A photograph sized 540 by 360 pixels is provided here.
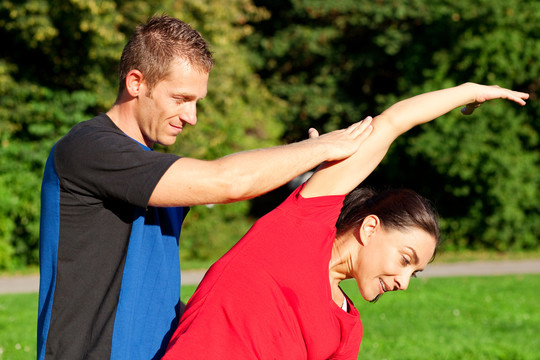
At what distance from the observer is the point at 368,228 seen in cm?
273

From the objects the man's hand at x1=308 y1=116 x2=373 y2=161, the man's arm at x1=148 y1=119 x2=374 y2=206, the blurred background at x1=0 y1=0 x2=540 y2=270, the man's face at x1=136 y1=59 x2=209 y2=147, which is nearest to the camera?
the man's arm at x1=148 y1=119 x2=374 y2=206

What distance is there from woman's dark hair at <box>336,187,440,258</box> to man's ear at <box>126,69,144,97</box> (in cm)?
93

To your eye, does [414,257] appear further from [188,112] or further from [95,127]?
[95,127]

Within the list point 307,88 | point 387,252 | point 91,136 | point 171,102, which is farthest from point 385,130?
point 307,88

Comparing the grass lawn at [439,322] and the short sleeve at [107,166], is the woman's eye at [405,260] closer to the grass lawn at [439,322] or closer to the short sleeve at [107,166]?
the short sleeve at [107,166]

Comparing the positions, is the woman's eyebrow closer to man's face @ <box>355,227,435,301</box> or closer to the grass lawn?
man's face @ <box>355,227,435,301</box>

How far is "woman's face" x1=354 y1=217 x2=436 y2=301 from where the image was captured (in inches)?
107

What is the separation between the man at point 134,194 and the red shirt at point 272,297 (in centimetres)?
19

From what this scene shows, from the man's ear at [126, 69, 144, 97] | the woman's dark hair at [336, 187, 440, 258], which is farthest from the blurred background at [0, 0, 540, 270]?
the woman's dark hair at [336, 187, 440, 258]

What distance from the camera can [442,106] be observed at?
2672 mm

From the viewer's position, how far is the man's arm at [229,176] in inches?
87.4

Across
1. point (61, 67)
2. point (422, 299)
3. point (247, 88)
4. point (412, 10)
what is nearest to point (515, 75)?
point (412, 10)

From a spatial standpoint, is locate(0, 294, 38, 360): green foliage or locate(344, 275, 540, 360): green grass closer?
locate(0, 294, 38, 360): green foliage

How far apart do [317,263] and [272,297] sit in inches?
8.5
